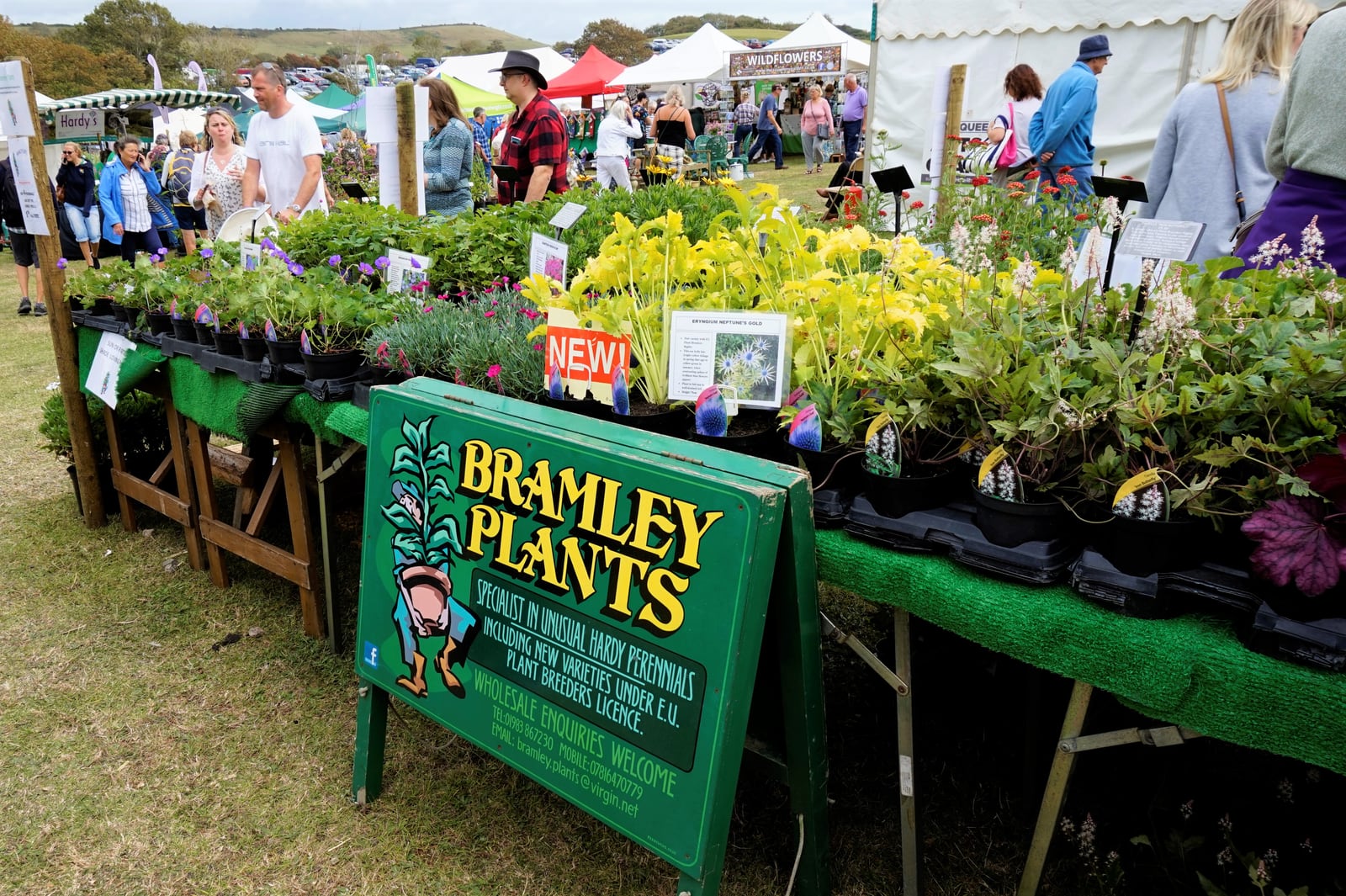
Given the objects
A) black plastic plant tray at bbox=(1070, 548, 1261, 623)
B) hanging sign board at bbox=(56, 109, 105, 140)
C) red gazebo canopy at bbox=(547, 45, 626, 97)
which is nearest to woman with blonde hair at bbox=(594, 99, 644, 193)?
black plastic plant tray at bbox=(1070, 548, 1261, 623)

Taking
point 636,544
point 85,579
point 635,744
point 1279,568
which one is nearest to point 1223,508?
point 1279,568

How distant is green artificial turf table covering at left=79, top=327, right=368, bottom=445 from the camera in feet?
8.46

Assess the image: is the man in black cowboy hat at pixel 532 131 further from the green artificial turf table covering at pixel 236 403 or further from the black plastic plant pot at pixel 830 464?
the black plastic plant pot at pixel 830 464

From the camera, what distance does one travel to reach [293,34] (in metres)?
134

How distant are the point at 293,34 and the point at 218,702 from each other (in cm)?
15427

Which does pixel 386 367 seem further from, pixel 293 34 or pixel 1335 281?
pixel 293 34

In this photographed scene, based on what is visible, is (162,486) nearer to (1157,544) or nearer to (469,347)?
(469,347)

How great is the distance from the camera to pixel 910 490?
162 cm

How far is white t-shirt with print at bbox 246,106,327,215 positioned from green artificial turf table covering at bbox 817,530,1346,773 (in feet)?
14.7

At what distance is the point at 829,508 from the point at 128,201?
1053cm

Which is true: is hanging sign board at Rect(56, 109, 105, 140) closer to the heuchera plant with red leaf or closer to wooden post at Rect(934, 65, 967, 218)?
wooden post at Rect(934, 65, 967, 218)

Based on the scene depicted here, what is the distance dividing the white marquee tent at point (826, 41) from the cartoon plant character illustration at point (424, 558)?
2100 cm

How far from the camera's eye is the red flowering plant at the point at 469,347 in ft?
7.32

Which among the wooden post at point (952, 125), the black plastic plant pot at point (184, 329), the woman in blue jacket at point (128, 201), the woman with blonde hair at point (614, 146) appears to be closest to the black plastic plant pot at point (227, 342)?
the black plastic plant pot at point (184, 329)
